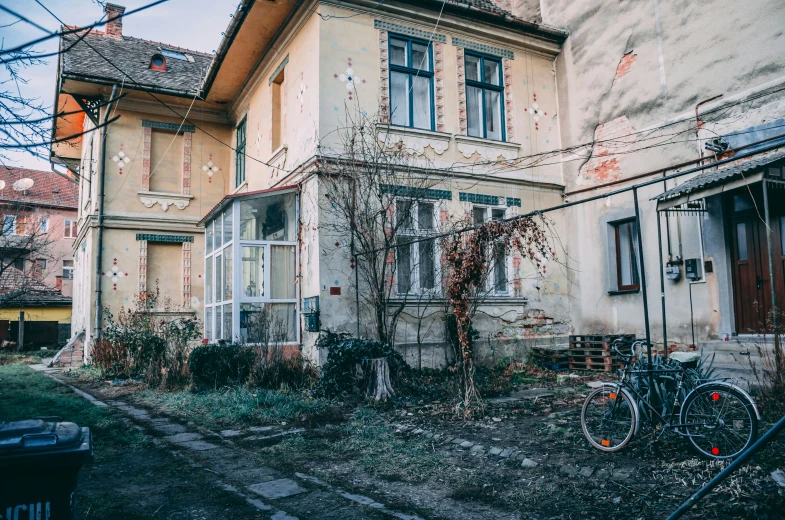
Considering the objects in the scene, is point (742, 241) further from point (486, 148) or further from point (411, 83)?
point (411, 83)

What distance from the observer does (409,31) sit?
11.6 meters

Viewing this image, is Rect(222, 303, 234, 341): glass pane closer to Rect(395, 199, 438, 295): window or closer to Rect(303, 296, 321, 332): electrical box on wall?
Rect(303, 296, 321, 332): electrical box on wall

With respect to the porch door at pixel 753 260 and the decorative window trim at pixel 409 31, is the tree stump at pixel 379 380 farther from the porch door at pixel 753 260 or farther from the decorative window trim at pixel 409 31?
the decorative window trim at pixel 409 31

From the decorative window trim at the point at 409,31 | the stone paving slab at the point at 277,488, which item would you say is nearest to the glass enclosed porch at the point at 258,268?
the decorative window trim at the point at 409,31

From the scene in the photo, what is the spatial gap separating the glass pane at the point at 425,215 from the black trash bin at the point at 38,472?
902cm

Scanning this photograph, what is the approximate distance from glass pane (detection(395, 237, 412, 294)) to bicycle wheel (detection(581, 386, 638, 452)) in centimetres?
570

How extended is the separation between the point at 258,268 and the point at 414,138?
4015 millimetres

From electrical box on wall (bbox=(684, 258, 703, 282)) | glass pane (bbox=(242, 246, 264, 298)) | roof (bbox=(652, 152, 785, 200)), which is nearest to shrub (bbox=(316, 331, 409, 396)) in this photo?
glass pane (bbox=(242, 246, 264, 298))

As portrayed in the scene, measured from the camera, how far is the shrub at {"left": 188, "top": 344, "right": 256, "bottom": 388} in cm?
964

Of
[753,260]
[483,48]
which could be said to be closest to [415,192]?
[483,48]

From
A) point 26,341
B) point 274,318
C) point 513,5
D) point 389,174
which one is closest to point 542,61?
Answer: point 513,5

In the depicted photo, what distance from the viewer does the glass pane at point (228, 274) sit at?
11.1m

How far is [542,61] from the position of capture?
13227 millimetres

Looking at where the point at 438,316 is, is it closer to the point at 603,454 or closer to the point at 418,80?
the point at 418,80
